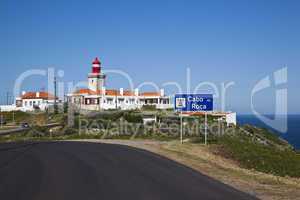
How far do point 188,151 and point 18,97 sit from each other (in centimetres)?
8664

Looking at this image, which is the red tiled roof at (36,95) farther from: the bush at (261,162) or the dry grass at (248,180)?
the dry grass at (248,180)

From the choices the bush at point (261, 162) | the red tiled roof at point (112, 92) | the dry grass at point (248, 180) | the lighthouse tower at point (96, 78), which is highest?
the lighthouse tower at point (96, 78)

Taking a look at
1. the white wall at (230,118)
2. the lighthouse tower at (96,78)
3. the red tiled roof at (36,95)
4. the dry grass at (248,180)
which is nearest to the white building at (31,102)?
the red tiled roof at (36,95)

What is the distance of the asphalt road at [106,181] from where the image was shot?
36.1 feet

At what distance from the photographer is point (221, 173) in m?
16.4

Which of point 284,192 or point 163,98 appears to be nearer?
point 284,192

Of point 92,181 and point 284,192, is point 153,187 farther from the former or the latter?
point 284,192

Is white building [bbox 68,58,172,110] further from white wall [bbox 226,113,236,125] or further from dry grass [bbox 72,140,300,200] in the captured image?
dry grass [bbox 72,140,300,200]

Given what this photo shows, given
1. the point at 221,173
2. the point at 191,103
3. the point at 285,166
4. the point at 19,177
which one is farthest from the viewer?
the point at 191,103

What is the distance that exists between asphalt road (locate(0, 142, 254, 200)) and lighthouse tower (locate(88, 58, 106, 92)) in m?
70.1

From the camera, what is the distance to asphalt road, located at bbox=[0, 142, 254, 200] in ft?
36.1

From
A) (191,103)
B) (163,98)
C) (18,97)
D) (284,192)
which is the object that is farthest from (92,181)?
(18,97)

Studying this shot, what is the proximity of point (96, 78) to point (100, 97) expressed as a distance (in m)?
4.03

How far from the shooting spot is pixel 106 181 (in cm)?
1338
